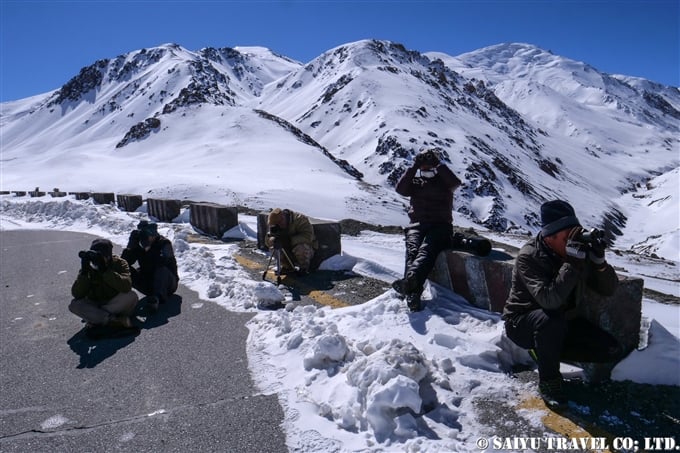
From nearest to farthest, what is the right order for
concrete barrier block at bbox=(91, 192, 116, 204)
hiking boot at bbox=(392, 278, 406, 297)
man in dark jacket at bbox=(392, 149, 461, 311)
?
hiking boot at bbox=(392, 278, 406, 297)
man in dark jacket at bbox=(392, 149, 461, 311)
concrete barrier block at bbox=(91, 192, 116, 204)

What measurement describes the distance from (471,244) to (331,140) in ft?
292

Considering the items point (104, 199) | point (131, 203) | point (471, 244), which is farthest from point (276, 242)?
point (104, 199)

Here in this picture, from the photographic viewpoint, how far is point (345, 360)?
3945 millimetres

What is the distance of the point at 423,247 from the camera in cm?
525

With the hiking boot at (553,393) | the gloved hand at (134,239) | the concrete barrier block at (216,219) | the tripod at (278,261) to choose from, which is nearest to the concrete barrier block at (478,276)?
the hiking boot at (553,393)

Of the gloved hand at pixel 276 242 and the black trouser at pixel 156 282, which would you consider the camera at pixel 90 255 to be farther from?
the gloved hand at pixel 276 242

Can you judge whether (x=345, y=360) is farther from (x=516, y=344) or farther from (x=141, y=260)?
(x=141, y=260)

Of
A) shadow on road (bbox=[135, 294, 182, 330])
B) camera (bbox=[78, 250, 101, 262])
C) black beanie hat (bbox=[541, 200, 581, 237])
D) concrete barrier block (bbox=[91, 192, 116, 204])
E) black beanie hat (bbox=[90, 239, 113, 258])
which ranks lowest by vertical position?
shadow on road (bbox=[135, 294, 182, 330])

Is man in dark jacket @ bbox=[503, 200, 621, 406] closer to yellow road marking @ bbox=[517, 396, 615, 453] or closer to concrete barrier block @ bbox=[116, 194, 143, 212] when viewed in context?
yellow road marking @ bbox=[517, 396, 615, 453]

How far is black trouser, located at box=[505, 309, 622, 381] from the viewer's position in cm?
330

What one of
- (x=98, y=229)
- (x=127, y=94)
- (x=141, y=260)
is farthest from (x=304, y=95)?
(x=141, y=260)

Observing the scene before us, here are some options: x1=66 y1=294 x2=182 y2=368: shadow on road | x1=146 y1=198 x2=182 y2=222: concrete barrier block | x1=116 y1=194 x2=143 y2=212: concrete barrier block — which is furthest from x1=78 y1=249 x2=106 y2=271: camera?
x1=116 y1=194 x2=143 y2=212: concrete barrier block

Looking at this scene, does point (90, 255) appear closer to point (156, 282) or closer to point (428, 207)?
Answer: point (156, 282)

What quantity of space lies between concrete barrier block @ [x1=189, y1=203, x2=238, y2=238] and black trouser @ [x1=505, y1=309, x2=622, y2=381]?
28.4 ft
